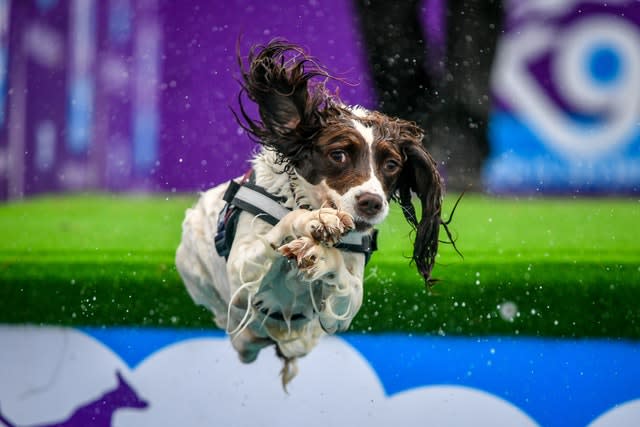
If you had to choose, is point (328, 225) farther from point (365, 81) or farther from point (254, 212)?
point (365, 81)

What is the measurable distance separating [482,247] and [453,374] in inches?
42.1

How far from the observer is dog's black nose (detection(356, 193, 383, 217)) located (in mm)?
2686

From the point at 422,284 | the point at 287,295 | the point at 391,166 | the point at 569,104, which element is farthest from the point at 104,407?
the point at 569,104

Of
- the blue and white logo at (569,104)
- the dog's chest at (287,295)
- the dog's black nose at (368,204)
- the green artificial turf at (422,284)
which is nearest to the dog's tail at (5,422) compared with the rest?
the green artificial turf at (422,284)

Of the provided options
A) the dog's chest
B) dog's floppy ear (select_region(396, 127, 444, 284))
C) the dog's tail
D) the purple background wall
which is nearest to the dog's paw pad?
the dog's chest

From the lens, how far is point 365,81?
17.6 feet

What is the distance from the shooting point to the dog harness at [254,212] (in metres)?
2.93

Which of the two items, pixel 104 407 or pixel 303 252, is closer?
pixel 303 252

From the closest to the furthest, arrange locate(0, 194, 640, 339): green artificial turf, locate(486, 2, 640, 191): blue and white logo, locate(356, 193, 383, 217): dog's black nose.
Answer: locate(356, 193, 383, 217): dog's black nose, locate(0, 194, 640, 339): green artificial turf, locate(486, 2, 640, 191): blue and white logo

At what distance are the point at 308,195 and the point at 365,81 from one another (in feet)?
8.53

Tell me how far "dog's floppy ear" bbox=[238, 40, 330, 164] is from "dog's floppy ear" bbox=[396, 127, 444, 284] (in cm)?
35

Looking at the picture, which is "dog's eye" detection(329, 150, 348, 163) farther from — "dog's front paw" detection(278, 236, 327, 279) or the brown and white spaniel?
"dog's front paw" detection(278, 236, 327, 279)

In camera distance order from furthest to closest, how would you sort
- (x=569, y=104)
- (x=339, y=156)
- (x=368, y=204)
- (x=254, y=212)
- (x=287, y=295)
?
(x=569, y=104)
(x=287, y=295)
(x=254, y=212)
(x=339, y=156)
(x=368, y=204)

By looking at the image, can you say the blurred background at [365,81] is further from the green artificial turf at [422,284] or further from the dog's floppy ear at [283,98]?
the dog's floppy ear at [283,98]
